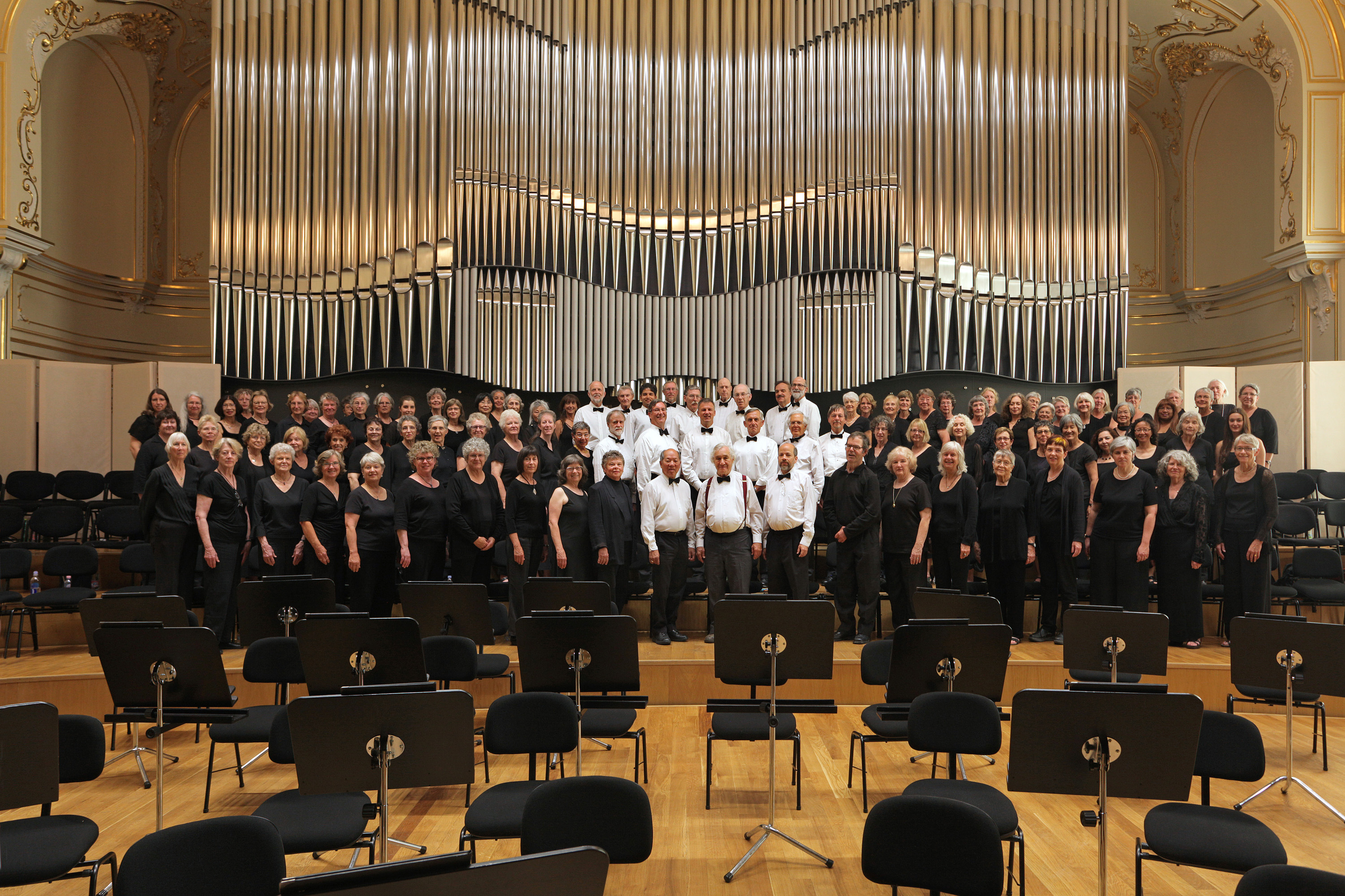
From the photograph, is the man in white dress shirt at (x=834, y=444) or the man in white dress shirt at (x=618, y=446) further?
the man in white dress shirt at (x=834, y=444)

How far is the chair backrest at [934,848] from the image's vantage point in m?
2.59

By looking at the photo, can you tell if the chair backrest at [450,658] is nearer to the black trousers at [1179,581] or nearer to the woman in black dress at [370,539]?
the woman in black dress at [370,539]

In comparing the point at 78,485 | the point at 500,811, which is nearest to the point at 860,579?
the point at 500,811

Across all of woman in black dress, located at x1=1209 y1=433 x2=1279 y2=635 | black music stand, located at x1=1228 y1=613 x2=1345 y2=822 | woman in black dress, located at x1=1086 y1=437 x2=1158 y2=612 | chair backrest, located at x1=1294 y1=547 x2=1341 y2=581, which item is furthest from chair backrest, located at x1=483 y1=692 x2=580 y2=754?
chair backrest, located at x1=1294 y1=547 x2=1341 y2=581

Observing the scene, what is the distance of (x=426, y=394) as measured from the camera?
29.9 ft

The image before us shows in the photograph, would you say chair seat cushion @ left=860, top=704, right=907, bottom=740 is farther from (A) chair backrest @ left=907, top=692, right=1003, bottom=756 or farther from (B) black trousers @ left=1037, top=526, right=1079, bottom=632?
(B) black trousers @ left=1037, top=526, right=1079, bottom=632

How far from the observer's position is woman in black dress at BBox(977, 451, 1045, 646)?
658 centimetres

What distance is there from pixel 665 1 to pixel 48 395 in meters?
7.12

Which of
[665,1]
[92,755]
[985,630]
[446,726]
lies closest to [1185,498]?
[985,630]

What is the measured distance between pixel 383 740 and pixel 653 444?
183 inches

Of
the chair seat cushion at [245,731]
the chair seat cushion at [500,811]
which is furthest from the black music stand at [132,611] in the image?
the chair seat cushion at [500,811]

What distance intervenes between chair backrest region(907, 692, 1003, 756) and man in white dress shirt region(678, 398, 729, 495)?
370 cm

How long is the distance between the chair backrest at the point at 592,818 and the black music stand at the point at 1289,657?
3.02 metres

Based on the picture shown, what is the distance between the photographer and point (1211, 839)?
3.12 m
